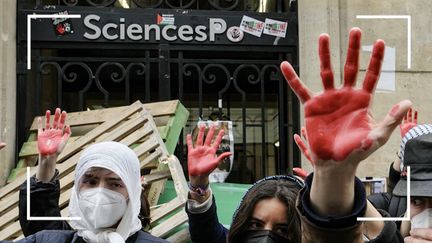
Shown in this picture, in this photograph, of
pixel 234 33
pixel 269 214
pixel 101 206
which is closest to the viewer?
pixel 269 214

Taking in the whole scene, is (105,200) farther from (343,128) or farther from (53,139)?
(343,128)

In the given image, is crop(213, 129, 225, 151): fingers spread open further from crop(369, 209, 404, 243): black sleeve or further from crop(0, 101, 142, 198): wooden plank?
crop(0, 101, 142, 198): wooden plank

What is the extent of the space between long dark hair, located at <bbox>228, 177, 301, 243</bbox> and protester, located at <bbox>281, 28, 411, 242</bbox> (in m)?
0.83

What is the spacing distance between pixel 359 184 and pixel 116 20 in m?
5.00

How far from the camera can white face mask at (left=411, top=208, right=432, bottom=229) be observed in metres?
2.04

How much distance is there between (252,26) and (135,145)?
2156 mm

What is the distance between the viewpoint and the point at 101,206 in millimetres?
2441

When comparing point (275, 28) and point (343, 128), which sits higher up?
point (275, 28)

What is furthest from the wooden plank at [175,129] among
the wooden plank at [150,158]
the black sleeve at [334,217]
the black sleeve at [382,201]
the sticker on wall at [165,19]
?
the black sleeve at [334,217]

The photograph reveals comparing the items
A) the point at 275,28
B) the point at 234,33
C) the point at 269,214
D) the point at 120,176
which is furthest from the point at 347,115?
the point at 275,28

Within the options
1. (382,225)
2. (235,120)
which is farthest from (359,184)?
(235,120)

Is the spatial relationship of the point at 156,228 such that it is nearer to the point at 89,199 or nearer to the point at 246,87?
the point at 89,199

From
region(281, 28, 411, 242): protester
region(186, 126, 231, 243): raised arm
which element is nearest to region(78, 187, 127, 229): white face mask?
region(186, 126, 231, 243): raised arm

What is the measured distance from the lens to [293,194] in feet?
7.61
